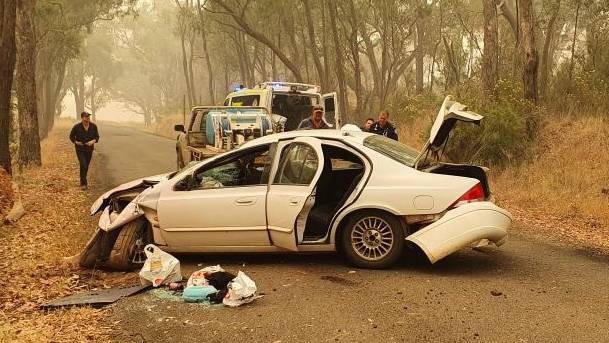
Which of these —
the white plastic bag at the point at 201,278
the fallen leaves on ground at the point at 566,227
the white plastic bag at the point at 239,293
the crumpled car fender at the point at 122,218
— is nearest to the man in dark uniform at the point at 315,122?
the fallen leaves on ground at the point at 566,227

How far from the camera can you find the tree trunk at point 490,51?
15.9 m

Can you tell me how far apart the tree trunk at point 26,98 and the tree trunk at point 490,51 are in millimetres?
12228

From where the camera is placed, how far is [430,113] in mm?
18141

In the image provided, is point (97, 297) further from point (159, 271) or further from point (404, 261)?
point (404, 261)

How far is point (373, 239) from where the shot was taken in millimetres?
6426

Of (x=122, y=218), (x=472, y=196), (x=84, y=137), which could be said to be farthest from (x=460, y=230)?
(x=84, y=137)

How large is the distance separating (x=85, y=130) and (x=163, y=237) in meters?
6.65

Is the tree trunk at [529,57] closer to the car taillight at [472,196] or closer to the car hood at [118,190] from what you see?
the car taillight at [472,196]

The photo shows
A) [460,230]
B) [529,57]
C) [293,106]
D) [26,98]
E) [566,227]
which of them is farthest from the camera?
[26,98]

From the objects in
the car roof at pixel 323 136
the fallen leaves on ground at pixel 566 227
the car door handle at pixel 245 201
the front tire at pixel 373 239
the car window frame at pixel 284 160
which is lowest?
the fallen leaves on ground at pixel 566 227

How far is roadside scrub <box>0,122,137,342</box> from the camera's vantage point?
4926mm

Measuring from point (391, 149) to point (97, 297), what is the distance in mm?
3599

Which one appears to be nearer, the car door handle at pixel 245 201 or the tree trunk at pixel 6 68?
Answer: the car door handle at pixel 245 201

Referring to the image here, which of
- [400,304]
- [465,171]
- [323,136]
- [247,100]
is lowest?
[400,304]
